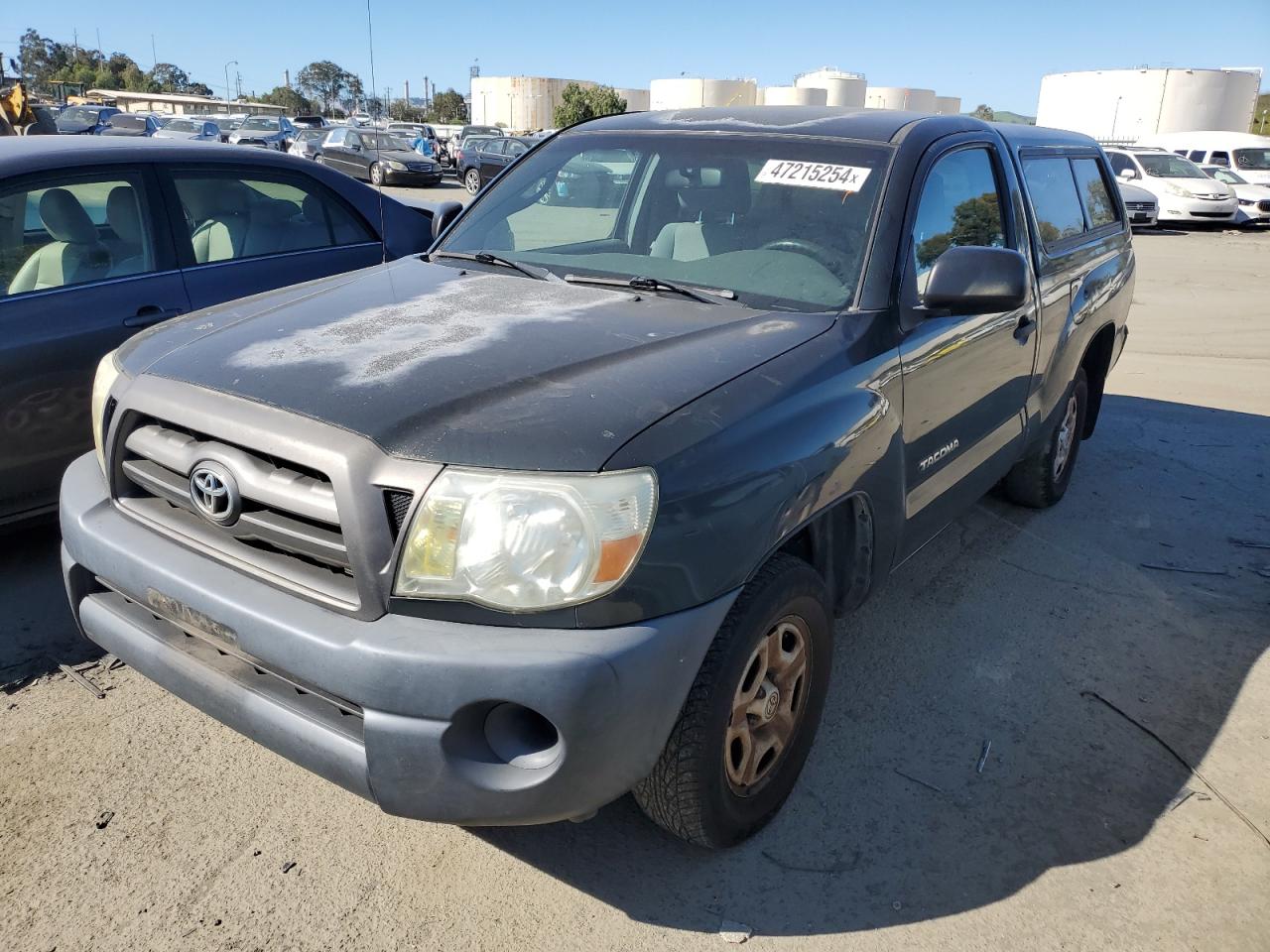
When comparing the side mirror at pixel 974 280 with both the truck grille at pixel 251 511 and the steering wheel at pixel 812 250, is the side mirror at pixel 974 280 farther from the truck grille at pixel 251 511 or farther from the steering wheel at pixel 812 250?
the truck grille at pixel 251 511

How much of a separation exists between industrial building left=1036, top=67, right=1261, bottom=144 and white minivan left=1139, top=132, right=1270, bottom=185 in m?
36.1

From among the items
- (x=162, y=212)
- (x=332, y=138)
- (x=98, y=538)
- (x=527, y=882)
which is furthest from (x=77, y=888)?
(x=332, y=138)

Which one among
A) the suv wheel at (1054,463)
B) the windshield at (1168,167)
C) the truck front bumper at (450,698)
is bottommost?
the suv wheel at (1054,463)

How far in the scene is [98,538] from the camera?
2.48m

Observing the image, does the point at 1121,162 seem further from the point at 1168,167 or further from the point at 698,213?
the point at 698,213

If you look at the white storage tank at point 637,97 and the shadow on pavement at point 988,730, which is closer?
the shadow on pavement at point 988,730

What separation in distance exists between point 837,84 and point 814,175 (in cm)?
7755

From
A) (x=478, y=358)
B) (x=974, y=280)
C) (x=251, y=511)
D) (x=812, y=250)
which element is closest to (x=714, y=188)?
(x=812, y=250)

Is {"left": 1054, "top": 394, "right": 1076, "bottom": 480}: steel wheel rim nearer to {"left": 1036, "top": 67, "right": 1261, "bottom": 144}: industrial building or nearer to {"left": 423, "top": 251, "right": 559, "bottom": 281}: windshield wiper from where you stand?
{"left": 423, "top": 251, "right": 559, "bottom": 281}: windshield wiper

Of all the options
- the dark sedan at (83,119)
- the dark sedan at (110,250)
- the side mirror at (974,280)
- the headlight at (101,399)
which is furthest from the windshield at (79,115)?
the side mirror at (974,280)

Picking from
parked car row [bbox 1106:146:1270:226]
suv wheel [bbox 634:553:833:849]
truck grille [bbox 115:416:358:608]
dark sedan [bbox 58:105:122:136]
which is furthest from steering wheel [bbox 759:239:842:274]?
dark sedan [bbox 58:105:122:136]

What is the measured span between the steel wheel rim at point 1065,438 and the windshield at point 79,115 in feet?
93.0

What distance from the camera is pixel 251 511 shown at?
2.25 meters

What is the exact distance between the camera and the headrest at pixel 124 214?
163 inches
